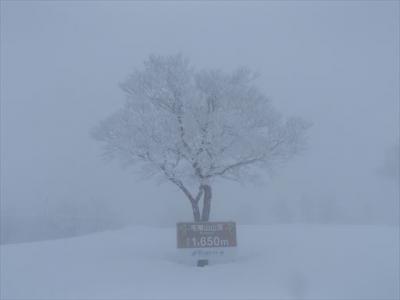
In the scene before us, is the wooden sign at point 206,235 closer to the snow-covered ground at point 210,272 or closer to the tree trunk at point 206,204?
the snow-covered ground at point 210,272

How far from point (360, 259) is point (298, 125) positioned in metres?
6.20

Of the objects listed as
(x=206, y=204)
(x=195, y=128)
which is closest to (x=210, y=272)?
(x=206, y=204)

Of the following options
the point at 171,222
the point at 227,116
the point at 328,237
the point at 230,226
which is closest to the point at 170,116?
the point at 227,116

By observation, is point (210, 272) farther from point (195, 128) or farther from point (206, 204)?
point (195, 128)

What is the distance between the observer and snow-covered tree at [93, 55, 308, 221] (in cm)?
1744

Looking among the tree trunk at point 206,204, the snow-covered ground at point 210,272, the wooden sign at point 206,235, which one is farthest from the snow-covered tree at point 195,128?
the snow-covered ground at point 210,272

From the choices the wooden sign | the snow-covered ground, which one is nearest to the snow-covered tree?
the wooden sign

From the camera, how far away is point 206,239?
56.3ft

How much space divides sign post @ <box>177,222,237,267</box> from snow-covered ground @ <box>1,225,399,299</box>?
1.97 feet

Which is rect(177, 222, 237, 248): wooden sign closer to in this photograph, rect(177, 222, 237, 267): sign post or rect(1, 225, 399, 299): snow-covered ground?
rect(177, 222, 237, 267): sign post

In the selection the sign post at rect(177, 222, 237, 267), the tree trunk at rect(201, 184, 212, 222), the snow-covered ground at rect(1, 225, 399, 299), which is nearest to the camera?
the snow-covered ground at rect(1, 225, 399, 299)

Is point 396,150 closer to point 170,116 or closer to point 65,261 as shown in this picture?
point 170,116

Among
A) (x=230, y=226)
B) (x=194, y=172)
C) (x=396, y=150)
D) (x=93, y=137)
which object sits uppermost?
(x=396, y=150)

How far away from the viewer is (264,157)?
60.1ft
